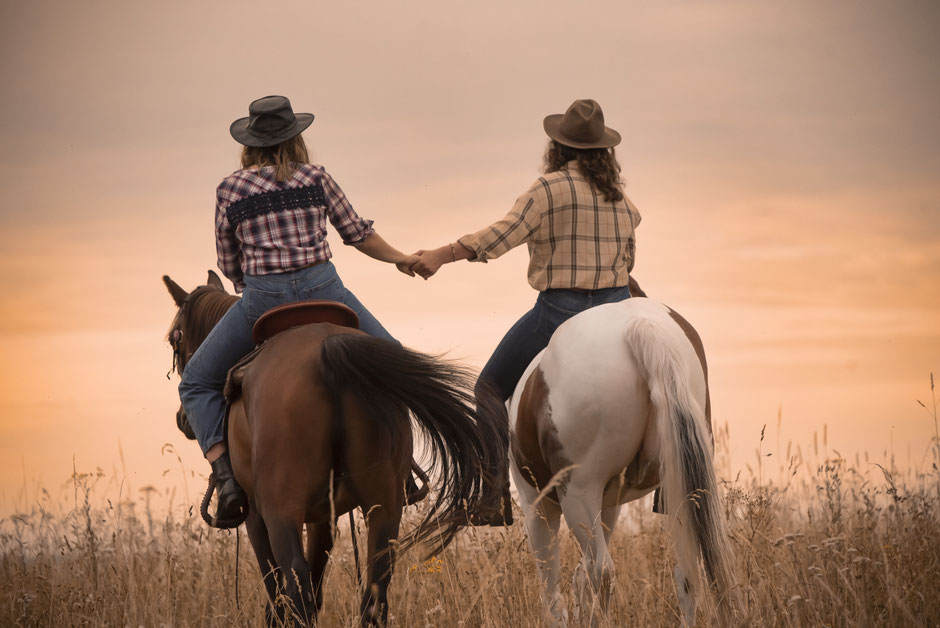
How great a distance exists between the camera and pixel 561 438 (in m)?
5.43

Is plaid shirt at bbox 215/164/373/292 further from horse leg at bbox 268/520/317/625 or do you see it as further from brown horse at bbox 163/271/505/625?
horse leg at bbox 268/520/317/625

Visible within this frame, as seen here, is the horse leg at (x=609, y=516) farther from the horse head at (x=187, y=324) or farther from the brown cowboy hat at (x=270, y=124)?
the brown cowboy hat at (x=270, y=124)

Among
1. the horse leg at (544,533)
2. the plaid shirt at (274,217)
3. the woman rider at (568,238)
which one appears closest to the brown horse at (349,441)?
the plaid shirt at (274,217)

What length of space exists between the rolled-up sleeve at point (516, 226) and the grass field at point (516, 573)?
77.5 inches

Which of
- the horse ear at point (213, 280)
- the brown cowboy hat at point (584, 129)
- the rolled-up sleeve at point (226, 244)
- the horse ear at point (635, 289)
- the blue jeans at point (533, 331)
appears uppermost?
the brown cowboy hat at point (584, 129)

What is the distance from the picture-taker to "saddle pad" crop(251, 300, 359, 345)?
16.8 feet

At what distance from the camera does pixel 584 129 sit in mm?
6320

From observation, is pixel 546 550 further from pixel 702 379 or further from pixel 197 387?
pixel 197 387

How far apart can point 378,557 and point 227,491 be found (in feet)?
3.20

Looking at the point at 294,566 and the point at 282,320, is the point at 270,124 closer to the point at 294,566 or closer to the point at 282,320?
the point at 282,320

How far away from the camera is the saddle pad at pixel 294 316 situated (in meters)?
5.11

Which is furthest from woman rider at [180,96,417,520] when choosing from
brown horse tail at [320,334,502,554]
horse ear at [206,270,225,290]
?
horse ear at [206,270,225,290]

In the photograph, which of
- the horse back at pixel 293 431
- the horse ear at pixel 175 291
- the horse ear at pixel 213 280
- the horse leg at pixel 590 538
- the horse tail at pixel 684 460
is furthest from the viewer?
the horse ear at pixel 213 280

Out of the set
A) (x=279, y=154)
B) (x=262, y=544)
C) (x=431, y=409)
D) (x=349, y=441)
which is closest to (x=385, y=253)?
(x=279, y=154)
